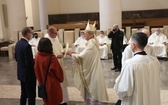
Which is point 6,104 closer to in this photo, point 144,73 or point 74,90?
point 74,90

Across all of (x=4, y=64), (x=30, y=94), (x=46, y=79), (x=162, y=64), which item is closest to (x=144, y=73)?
(x=46, y=79)

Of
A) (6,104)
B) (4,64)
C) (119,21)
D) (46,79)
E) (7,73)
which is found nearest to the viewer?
(46,79)

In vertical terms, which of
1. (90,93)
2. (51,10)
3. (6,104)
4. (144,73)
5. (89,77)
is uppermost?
(51,10)

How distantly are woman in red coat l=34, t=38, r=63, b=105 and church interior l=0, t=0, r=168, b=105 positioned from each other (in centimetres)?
148

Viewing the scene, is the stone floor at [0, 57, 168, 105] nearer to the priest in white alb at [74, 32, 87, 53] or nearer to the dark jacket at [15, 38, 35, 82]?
the priest in white alb at [74, 32, 87, 53]

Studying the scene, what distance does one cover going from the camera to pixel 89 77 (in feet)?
14.1

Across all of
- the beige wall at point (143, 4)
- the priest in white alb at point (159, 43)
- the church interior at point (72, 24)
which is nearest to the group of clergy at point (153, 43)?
the priest in white alb at point (159, 43)

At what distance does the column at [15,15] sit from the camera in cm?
1276

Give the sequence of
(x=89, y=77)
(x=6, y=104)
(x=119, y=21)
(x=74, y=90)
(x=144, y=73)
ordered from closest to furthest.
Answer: (x=144, y=73)
(x=89, y=77)
(x=6, y=104)
(x=74, y=90)
(x=119, y=21)

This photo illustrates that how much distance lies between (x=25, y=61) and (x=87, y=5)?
14.0m

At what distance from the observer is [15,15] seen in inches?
507

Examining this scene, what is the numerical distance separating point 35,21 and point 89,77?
46.1 ft

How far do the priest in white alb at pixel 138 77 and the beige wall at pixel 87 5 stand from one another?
14.1 meters

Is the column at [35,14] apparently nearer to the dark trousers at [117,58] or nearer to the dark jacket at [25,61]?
the dark trousers at [117,58]
